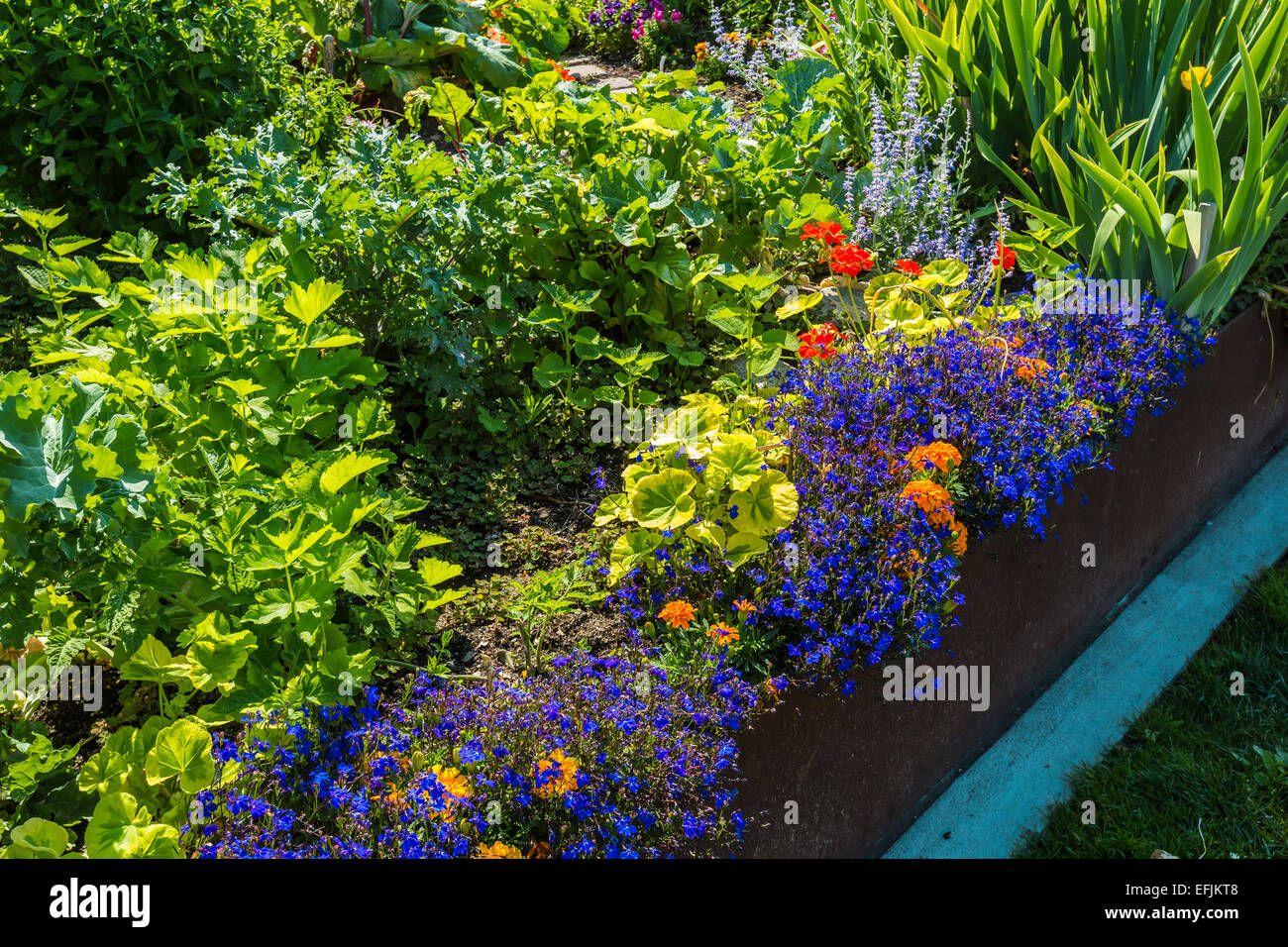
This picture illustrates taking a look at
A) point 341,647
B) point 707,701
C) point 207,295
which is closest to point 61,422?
point 341,647

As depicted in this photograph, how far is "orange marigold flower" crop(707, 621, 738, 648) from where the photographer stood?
96.7 inches

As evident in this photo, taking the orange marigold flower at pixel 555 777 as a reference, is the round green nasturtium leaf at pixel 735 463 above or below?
above

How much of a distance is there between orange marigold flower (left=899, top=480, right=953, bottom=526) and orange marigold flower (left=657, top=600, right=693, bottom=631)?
62 cm

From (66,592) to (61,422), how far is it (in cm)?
46

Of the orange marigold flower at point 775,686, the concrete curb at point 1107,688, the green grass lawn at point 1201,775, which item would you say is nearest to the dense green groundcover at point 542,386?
the orange marigold flower at point 775,686

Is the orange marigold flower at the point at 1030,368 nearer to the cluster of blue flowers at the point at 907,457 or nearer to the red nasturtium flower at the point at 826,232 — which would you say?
the cluster of blue flowers at the point at 907,457

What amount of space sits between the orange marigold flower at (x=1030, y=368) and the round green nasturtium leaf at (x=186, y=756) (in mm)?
2242

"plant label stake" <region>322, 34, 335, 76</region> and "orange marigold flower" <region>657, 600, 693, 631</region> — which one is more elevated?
"plant label stake" <region>322, 34, 335, 76</region>

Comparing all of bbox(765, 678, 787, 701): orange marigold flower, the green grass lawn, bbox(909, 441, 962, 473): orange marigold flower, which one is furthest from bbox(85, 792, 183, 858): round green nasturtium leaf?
the green grass lawn

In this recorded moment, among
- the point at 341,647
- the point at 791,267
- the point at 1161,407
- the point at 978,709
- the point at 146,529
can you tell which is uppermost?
the point at 791,267

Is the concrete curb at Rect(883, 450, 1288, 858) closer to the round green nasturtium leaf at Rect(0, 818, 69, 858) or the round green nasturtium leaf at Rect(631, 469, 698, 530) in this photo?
the round green nasturtium leaf at Rect(631, 469, 698, 530)

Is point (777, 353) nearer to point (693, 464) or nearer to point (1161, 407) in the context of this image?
point (693, 464)

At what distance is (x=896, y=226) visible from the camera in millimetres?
3896

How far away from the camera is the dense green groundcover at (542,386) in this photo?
2.19 m
